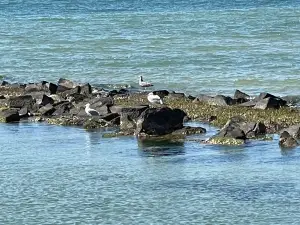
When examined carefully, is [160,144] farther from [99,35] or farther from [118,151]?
[99,35]

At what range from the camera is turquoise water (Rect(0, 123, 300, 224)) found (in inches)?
850

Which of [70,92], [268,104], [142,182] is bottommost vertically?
[142,182]

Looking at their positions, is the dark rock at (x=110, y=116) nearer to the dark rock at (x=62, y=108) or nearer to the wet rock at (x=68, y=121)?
the wet rock at (x=68, y=121)

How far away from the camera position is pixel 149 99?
36.1 meters

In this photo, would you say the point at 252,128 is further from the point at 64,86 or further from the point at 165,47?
the point at 165,47

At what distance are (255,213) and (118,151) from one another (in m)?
7.76

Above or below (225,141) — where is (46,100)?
above

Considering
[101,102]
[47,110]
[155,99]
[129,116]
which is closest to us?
[129,116]

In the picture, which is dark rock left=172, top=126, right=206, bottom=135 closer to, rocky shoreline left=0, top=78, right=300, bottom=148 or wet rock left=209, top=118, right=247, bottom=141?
rocky shoreline left=0, top=78, right=300, bottom=148

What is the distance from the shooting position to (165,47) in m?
63.2

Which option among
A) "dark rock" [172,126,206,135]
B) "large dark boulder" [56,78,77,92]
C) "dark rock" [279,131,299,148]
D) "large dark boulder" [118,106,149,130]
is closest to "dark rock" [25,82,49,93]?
"large dark boulder" [56,78,77,92]

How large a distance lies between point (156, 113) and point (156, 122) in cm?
32

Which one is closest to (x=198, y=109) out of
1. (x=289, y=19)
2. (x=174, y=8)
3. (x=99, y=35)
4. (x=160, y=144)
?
(x=160, y=144)

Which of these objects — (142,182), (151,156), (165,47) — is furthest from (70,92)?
(165,47)
